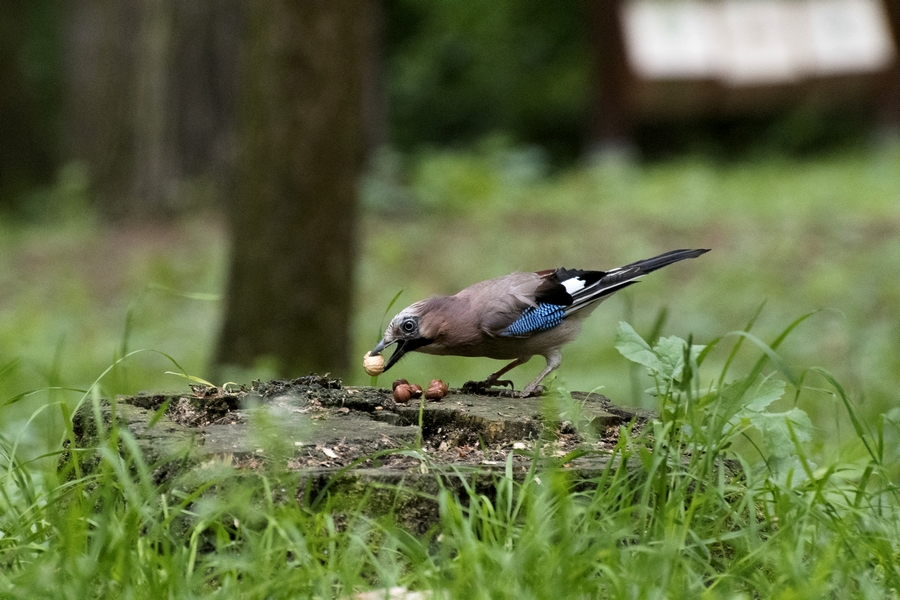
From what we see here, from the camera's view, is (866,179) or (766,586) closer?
(766,586)

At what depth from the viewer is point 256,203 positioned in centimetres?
567

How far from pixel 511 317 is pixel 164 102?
740cm

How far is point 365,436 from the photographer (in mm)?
2777

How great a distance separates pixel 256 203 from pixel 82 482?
3266mm

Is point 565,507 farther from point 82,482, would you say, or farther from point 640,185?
point 640,185

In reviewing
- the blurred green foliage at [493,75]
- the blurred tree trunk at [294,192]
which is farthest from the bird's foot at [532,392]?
the blurred green foliage at [493,75]

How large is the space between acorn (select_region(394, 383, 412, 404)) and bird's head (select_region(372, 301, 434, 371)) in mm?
68

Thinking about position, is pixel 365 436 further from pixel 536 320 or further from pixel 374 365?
pixel 536 320

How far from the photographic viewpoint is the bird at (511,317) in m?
3.14

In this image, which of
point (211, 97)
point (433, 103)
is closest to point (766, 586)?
point (211, 97)

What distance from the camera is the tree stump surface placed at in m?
2.53

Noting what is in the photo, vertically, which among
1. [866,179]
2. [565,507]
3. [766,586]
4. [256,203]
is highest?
[256,203]

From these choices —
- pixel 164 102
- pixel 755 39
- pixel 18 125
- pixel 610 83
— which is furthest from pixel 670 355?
pixel 18 125

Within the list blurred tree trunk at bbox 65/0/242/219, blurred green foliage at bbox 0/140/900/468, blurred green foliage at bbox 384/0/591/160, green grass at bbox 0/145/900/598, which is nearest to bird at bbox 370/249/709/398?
green grass at bbox 0/145/900/598
